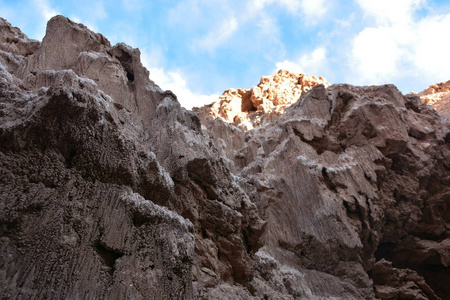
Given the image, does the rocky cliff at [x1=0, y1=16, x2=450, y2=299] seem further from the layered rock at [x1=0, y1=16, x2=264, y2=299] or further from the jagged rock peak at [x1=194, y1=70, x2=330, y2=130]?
the jagged rock peak at [x1=194, y1=70, x2=330, y2=130]

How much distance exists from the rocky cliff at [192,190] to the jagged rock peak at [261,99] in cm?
1100

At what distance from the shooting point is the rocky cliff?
27.0 ft

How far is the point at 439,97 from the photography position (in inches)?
1793

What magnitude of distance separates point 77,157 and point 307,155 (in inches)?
601

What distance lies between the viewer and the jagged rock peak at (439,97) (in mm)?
38062

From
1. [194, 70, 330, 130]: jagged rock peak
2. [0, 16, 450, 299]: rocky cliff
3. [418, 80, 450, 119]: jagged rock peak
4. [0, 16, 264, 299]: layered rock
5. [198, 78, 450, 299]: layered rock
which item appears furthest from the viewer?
[194, 70, 330, 130]: jagged rock peak

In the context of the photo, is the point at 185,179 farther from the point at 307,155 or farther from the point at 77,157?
the point at 307,155

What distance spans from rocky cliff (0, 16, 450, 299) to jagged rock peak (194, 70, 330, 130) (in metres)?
11.0

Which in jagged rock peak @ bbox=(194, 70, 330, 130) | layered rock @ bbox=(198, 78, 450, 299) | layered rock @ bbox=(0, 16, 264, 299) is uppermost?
jagged rock peak @ bbox=(194, 70, 330, 130)

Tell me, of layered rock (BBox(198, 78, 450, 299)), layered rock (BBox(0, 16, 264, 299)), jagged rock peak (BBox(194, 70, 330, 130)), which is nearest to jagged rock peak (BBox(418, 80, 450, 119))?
layered rock (BBox(198, 78, 450, 299))

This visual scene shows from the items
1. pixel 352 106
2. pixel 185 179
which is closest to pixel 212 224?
pixel 185 179

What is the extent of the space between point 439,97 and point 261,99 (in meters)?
21.5

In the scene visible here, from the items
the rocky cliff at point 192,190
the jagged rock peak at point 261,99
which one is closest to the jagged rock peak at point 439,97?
the rocky cliff at point 192,190

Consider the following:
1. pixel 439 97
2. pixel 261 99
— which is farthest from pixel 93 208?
pixel 439 97
